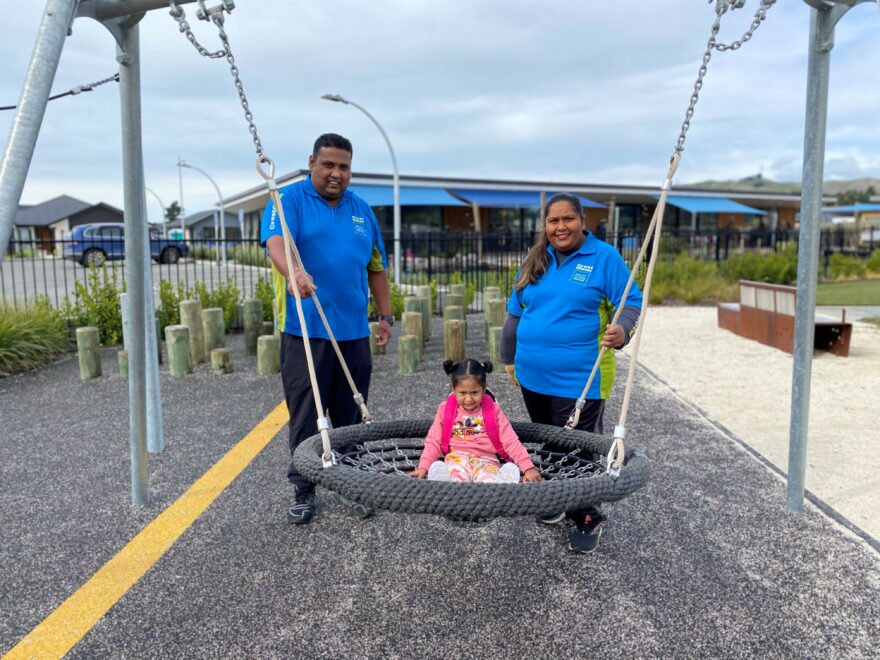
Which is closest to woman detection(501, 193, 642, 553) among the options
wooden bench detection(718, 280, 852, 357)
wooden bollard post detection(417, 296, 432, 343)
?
wooden bollard post detection(417, 296, 432, 343)

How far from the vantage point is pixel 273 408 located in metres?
5.04

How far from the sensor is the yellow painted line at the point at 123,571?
2176mm

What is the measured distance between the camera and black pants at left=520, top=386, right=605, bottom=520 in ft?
9.32

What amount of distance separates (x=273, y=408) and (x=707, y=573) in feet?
11.1

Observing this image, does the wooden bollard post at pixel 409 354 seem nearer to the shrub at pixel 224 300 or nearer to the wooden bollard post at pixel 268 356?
the wooden bollard post at pixel 268 356

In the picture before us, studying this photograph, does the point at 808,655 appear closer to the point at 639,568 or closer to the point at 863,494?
the point at 639,568

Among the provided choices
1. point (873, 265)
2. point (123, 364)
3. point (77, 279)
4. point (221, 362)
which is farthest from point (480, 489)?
point (873, 265)

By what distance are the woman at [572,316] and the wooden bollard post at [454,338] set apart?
308 centimetres

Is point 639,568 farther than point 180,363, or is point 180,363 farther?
point 180,363

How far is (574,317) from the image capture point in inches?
108

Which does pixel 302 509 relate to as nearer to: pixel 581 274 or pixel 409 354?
pixel 581 274

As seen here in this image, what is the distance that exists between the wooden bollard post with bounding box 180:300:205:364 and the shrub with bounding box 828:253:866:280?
15515mm

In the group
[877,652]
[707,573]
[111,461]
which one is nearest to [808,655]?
[877,652]

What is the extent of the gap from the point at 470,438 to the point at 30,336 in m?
5.97
